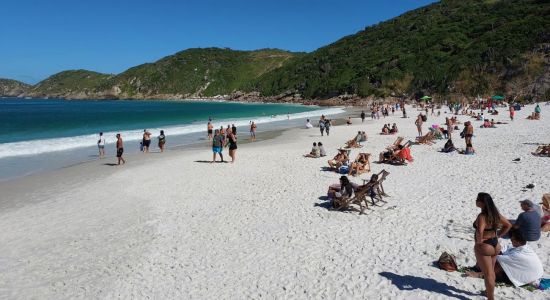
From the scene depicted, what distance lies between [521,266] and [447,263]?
3.36 ft

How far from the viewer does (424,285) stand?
19.3 ft

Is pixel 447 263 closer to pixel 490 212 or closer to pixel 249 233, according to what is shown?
pixel 490 212

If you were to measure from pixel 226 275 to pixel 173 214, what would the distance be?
12.5 ft

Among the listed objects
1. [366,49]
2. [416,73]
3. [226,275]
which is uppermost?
[366,49]

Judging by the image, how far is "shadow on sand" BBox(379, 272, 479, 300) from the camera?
18.3ft

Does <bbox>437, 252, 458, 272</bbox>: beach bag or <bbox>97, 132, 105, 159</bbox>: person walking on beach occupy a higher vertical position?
<bbox>97, 132, 105, 159</bbox>: person walking on beach

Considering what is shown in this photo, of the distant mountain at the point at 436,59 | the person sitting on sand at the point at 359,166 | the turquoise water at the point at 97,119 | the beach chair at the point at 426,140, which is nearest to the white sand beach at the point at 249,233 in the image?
the person sitting on sand at the point at 359,166

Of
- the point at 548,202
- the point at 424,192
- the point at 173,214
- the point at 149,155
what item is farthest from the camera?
the point at 149,155

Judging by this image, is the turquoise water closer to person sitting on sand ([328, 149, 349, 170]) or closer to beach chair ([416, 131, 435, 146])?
person sitting on sand ([328, 149, 349, 170])

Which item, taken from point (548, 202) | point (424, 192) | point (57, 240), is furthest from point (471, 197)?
point (57, 240)

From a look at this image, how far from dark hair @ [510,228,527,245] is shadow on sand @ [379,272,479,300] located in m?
0.96

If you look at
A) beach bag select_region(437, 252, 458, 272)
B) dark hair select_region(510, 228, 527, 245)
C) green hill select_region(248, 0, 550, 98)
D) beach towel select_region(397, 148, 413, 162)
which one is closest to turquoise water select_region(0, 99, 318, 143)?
green hill select_region(248, 0, 550, 98)

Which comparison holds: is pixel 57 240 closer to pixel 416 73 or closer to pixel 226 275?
pixel 226 275

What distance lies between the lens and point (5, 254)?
7.73 m
